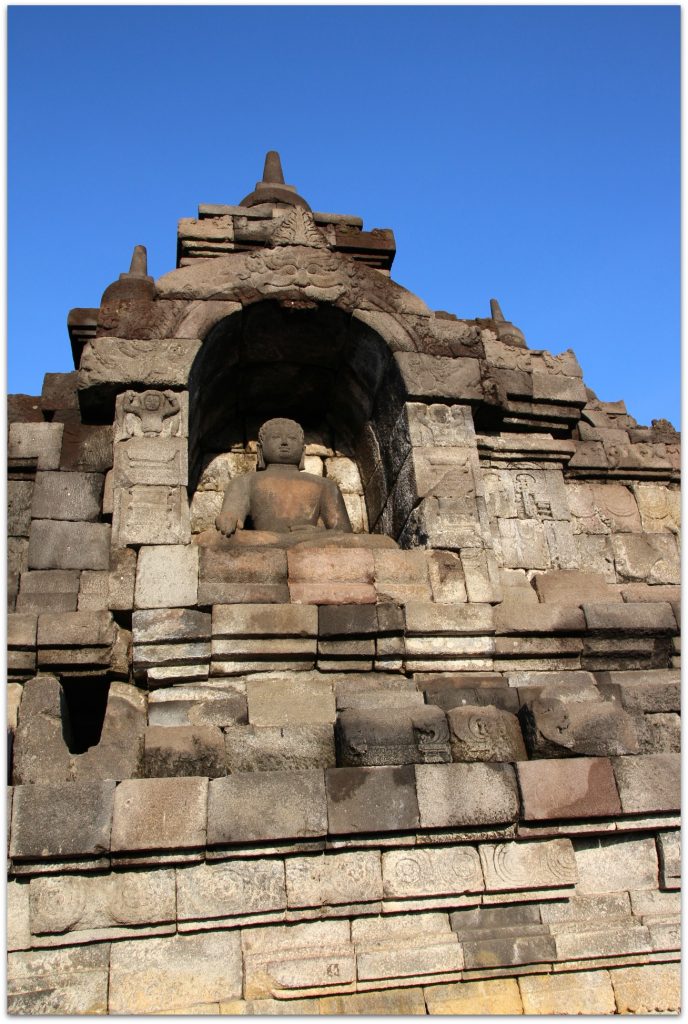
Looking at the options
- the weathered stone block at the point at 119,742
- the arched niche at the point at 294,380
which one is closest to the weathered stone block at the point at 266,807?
the weathered stone block at the point at 119,742

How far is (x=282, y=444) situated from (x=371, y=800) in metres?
4.34

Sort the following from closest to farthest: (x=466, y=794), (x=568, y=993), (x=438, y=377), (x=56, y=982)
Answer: (x=56, y=982) < (x=568, y=993) < (x=466, y=794) < (x=438, y=377)

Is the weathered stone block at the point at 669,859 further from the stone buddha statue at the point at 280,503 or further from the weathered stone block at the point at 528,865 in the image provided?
the stone buddha statue at the point at 280,503

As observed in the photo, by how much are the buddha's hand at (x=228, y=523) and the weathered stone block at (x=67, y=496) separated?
1096 mm

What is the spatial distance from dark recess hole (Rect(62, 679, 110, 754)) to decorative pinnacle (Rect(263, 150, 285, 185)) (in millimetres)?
6610

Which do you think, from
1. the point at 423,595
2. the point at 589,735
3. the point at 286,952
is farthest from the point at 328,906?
the point at 423,595

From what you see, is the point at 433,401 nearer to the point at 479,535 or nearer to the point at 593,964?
the point at 479,535

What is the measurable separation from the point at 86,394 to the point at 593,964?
5.80 m

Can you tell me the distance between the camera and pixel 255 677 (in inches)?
224

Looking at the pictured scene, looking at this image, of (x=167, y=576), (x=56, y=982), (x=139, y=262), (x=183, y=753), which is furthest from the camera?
(x=139, y=262)

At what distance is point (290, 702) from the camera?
5.46 meters

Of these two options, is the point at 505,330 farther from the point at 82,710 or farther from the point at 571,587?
the point at 82,710

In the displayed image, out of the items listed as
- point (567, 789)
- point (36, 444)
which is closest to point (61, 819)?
point (567, 789)

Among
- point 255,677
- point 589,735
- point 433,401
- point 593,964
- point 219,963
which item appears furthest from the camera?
point 433,401
